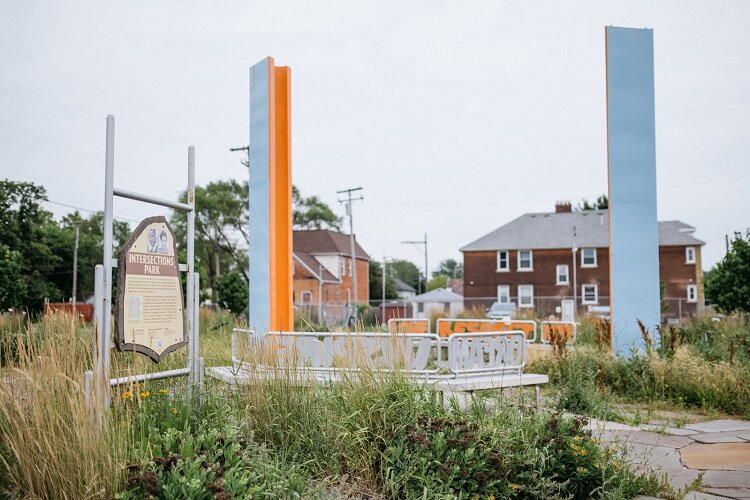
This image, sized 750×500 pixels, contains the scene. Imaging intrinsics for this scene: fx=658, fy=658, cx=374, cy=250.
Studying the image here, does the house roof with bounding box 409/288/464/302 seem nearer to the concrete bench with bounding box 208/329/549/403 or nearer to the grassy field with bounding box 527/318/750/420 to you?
the grassy field with bounding box 527/318/750/420

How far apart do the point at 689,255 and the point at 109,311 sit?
142ft

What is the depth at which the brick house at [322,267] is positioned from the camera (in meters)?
47.2

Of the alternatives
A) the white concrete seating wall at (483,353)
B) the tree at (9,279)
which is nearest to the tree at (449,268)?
the tree at (9,279)

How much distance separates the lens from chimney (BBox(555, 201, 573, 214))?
44.7m

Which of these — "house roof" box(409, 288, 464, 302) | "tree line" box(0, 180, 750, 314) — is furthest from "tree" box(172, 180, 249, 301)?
"house roof" box(409, 288, 464, 302)

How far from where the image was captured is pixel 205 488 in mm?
3018

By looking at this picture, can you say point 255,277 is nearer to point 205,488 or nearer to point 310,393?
point 310,393

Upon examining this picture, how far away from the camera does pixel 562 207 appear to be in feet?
147

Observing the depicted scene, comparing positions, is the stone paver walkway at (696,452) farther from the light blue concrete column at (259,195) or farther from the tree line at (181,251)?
the tree line at (181,251)

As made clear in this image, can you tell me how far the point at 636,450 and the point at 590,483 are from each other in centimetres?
162

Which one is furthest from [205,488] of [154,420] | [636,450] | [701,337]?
[701,337]

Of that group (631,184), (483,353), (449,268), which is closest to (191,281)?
(483,353)

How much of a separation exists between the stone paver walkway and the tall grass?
3.26 metres

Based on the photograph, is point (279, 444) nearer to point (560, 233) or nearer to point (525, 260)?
point (525, 260)
